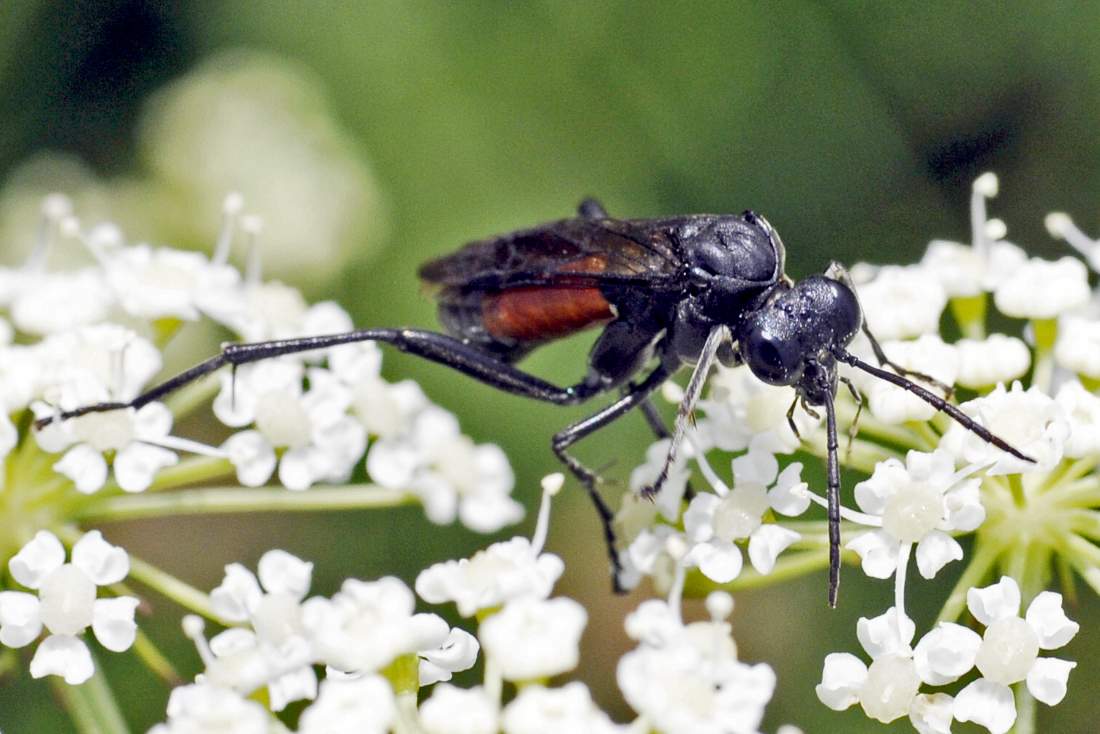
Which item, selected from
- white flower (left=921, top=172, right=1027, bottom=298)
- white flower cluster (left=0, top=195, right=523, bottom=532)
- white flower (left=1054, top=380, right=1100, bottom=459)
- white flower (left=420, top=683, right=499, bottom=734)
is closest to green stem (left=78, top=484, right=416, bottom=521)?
white flower cluster (left=0, top=195, right=523, bottom=532)

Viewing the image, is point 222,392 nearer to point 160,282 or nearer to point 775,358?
point 160,282

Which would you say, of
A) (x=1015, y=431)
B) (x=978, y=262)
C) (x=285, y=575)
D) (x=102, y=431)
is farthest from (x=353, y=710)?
(x=978, y=262)

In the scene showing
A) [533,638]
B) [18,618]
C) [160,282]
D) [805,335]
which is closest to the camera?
[533,638]

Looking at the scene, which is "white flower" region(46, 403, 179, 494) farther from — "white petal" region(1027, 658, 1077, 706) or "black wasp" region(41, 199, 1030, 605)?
"white petal" region(1027, 658, 1077, 706)

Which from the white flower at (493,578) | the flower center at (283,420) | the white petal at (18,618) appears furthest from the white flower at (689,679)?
the white petal at (18,618)

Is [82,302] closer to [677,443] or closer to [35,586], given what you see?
[35,586]
